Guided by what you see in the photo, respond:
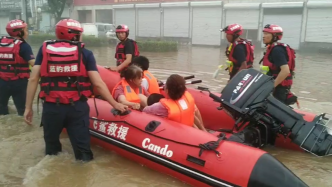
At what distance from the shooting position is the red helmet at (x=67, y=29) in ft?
9.87

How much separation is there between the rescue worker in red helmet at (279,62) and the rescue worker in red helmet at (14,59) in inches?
118

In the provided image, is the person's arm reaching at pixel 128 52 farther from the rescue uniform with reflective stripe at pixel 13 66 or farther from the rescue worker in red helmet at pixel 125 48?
the rescue uniform with reflective stripe at pixel 13 66

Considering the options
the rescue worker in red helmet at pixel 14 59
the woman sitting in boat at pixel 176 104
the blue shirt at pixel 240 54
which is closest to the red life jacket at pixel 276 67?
the blue shirt at pixel 240 54

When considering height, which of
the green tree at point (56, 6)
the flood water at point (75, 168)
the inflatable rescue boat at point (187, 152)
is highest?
the green tree at point (56, 6)

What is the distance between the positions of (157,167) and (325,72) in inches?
363

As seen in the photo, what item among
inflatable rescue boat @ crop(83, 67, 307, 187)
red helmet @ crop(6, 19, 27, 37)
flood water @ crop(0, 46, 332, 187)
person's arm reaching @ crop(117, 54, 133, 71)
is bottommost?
flood water @ crop(0, 46, 332, 187)

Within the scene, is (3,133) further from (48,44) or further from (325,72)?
(325,72)

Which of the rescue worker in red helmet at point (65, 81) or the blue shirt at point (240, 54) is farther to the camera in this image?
the blue shirt at point (240, 54)

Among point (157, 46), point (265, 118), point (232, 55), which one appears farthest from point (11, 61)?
point (157, 46)

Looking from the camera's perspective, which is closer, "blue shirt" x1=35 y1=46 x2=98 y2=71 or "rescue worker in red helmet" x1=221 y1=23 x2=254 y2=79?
"blue shirt" x1=35 y1=46 x2=98 y2=71

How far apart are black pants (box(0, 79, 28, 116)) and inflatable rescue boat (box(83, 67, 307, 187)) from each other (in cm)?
150

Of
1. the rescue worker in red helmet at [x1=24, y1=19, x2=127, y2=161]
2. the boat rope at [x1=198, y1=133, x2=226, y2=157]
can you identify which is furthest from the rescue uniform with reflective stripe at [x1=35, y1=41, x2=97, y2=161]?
the boat rope at [x1=198, y1=133, x2=226, y2=157]

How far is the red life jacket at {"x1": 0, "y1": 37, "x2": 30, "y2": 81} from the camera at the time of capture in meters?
4.43

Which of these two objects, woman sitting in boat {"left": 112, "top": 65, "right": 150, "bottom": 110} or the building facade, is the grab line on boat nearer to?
woman sitting in boat {"left": 112, "top": 65, "right": 150, "bottom": 110}
